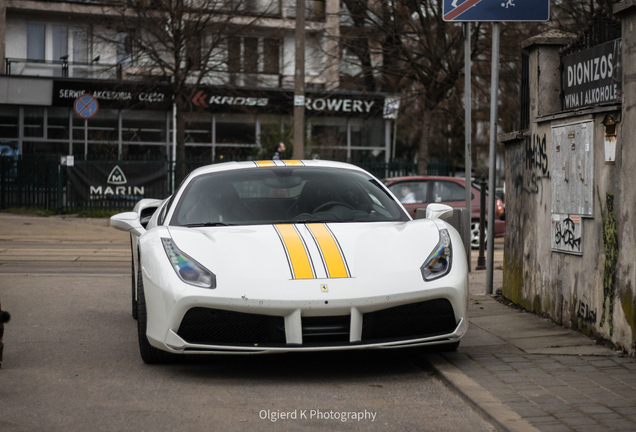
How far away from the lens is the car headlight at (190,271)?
16.1 feet

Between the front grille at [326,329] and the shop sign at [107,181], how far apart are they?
17603 millimetres

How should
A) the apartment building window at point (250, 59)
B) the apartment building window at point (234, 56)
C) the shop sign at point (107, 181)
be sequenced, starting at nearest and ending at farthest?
1. the shop sign at point (107, 181)
2. the apartment building window at point (234, 56)
3. the apartment building window at point (250, 59)

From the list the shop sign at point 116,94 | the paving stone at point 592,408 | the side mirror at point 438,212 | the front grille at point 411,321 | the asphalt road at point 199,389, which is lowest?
the asphalt road at point 199,389

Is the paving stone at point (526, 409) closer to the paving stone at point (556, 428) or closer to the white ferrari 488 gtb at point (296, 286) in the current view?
the paving stone at point (556, 428)

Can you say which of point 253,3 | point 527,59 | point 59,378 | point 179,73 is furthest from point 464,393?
point 253,3

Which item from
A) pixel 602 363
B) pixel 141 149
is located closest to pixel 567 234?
pixel 602 363

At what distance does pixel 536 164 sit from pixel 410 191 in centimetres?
841

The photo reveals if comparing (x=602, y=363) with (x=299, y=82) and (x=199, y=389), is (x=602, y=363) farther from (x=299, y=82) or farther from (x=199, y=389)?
(x=299, y=82)

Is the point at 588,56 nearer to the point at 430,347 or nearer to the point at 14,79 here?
the point at 430,347

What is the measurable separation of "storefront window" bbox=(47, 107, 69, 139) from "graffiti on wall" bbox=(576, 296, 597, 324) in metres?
29.0

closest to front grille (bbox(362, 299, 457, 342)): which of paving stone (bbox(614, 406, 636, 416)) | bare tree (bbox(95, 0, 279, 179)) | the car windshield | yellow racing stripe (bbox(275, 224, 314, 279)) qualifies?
yellow racing stripe (bbox(275, 224, 314, 279))

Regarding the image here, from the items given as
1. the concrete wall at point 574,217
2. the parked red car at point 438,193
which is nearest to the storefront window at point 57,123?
the parked red car at point 438,193

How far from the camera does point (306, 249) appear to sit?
5.14 metres

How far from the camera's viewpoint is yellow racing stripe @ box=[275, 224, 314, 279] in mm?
4922
